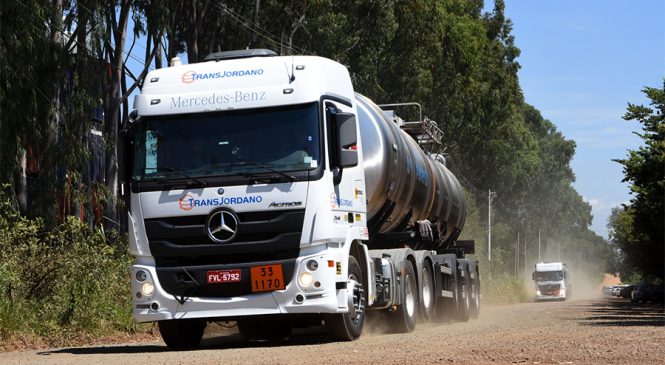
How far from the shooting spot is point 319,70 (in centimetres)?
1429

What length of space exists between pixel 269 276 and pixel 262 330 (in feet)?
11.3

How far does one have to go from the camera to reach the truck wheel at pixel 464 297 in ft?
79.2

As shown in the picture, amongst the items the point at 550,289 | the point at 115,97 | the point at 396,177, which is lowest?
the point at 550,289

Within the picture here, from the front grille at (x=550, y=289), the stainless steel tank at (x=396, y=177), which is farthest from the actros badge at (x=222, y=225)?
the front grille at (x=550, y=289)

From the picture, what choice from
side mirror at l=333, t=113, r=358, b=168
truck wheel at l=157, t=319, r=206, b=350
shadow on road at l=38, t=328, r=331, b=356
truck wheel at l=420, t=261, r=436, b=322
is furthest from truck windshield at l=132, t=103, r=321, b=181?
truck wheel at l=420, t=261, r=436, b=322

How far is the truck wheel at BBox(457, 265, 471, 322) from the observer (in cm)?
2412

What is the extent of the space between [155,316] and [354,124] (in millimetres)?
3551

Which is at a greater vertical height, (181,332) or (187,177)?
(187,177)

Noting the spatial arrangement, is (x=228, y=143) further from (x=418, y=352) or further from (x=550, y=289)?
(x=550, y=289)

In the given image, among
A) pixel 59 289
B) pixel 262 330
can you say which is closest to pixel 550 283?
pixel 59 289

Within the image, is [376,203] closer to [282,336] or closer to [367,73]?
[282,336]

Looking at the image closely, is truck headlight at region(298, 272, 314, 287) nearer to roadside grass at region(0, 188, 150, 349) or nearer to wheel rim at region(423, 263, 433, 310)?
roadside grass at region(0, 188, 150, 349)

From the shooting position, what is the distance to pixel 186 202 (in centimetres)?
1370

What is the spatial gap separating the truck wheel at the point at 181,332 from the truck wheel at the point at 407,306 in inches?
138
